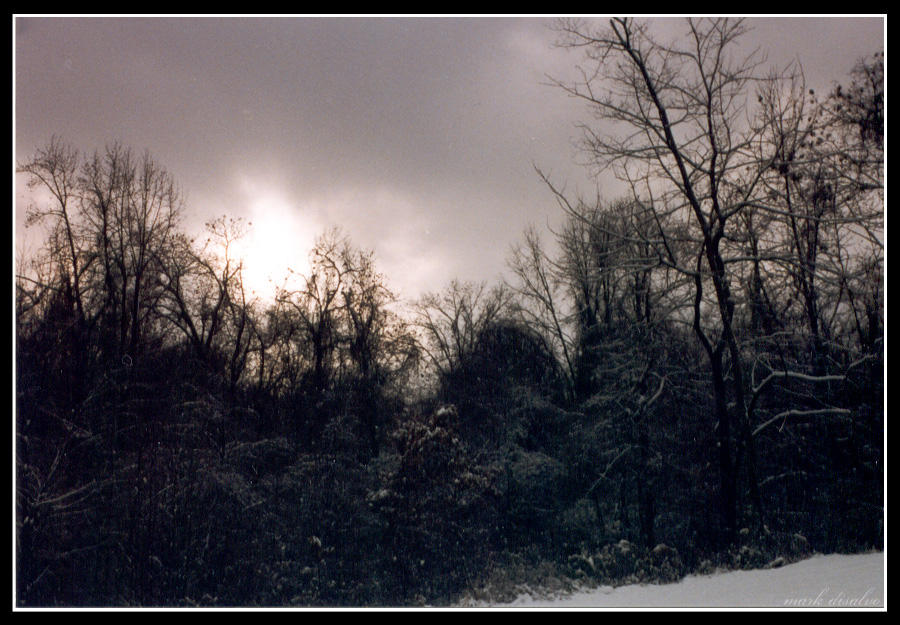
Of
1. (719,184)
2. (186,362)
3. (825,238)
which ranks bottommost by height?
(186,362)

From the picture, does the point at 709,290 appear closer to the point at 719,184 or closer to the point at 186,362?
the point at 719,184

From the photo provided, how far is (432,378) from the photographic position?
20.9 metres

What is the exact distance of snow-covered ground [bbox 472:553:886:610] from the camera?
8031 mm

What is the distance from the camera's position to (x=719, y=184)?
44.9 ft

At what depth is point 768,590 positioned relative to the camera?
346 inches

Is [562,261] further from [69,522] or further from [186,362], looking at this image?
[69,522]

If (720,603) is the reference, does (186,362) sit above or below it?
above

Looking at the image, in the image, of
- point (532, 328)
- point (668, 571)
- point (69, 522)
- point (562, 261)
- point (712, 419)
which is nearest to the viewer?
point (668, 571)

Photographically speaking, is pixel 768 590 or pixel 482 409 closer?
pixel 768 590

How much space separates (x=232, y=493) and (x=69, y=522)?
3338mm

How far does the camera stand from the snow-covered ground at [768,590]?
26.3 ft

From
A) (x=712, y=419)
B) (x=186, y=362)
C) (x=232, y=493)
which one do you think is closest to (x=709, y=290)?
(x=712, y=419)
